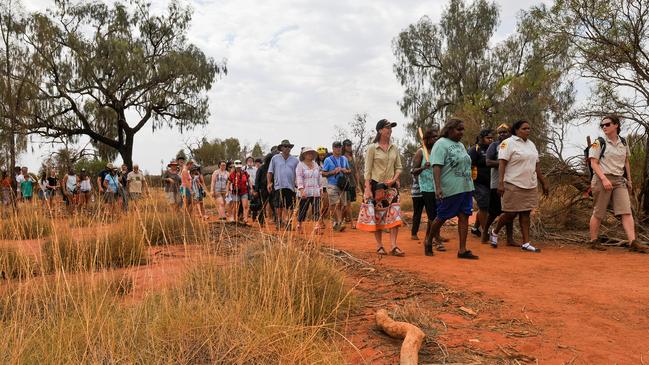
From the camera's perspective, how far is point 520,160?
6.43 metres

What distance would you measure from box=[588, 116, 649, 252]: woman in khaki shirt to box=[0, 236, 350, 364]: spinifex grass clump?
4582 mm

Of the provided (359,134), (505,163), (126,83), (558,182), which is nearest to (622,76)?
(558,182)

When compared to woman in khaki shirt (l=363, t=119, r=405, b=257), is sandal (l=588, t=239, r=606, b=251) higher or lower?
lower

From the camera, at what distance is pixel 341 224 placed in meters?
9.53

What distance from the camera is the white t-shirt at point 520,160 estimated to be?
640 centimetres

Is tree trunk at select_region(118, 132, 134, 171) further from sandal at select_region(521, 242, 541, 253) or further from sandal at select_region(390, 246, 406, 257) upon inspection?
sandal at select_region(521, 242, 541, 253)

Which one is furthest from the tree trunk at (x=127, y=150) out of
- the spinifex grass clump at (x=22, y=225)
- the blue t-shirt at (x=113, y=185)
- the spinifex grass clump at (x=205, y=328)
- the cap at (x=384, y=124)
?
the spinifex grass clump at (x=205, y=328)

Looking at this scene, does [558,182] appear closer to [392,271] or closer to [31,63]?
[392,271]

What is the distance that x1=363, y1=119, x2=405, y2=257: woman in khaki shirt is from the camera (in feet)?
19.8

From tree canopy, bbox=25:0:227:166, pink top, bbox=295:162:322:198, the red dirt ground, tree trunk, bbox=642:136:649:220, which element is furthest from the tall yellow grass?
tree canopy, bbox=25:0:227:166

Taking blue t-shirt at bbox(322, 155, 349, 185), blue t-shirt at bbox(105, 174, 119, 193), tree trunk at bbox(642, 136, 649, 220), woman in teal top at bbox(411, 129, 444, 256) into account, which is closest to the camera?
woman in teal top at bbox(411, 129, 444, 256)

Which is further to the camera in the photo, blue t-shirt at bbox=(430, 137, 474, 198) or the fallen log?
blue t-shirt at bbox=(430, 137, 474, 198)

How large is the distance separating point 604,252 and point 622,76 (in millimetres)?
2977

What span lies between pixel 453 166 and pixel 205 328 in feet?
13.1
